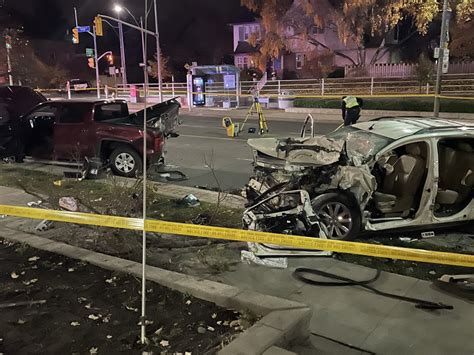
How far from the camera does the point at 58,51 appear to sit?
73312 millimetres

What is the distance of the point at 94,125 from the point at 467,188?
7327 mm

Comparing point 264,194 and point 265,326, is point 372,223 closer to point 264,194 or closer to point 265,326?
point 264,194

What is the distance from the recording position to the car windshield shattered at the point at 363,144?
562 cm

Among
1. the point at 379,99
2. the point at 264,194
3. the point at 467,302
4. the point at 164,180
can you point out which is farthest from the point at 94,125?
the point at 379,99

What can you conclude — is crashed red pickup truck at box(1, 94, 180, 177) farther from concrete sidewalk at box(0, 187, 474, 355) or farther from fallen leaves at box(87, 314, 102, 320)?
fallen leaves at box(87, 314, 102, 320)

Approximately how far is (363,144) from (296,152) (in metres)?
0.89

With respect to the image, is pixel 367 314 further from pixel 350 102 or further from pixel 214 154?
pixel 350 102

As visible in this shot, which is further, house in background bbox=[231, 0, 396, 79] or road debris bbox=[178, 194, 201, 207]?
house in background bbox=[231, 0, 396, 79]

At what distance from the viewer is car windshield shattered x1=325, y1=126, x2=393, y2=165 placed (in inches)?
221

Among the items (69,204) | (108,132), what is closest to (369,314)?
(69,204)

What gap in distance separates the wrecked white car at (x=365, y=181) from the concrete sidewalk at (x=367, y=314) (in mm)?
598

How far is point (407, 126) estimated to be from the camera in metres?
6.12

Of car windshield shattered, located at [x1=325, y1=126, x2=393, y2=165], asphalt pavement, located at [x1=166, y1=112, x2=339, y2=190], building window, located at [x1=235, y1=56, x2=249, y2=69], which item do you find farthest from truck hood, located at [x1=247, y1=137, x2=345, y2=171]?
building window, located at [x1=235, y1=56, x2=249, y2=69]

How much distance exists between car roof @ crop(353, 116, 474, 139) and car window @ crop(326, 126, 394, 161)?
109mm
